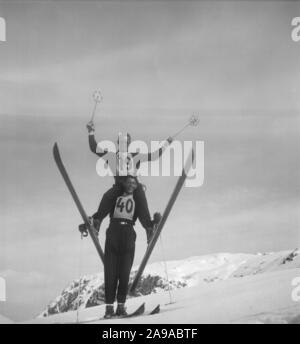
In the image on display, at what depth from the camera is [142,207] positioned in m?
5.09

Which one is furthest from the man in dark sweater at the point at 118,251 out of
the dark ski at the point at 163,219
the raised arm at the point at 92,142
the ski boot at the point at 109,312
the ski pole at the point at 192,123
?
the ski pole at the point at 192,123

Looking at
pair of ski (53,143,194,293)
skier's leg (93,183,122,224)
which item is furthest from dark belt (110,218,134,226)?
pair of ski (53,143,194,293)

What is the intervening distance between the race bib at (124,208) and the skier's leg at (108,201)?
55 mm

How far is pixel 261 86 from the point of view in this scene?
557cm

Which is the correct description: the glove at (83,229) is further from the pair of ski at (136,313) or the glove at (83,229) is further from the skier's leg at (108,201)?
the pair of ski at (136,313)

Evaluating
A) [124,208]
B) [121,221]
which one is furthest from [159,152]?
[121,221]

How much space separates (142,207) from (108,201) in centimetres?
33

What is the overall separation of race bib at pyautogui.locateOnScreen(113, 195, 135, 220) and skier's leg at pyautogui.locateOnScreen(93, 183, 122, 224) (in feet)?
0.18

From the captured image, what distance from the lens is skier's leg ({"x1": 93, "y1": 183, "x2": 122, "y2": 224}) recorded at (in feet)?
16.5

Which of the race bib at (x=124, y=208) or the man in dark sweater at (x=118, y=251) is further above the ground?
the race bib at (x=124, y=208)

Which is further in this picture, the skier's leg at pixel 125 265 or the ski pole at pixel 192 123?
the ski pole at pixel 192 123

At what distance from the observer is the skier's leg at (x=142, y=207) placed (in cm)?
508

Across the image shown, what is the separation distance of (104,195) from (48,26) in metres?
1.87
